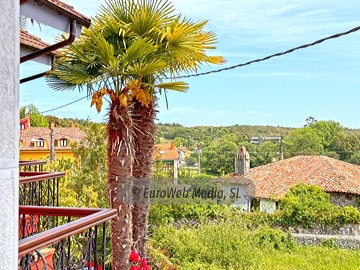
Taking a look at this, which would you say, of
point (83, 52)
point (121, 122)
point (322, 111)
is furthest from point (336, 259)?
point (322, 111)

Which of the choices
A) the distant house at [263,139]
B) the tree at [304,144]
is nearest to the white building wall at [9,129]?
the distant house at [263,139]

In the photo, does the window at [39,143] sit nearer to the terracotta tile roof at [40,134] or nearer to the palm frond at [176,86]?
the terracotta tile roof at [40,134]

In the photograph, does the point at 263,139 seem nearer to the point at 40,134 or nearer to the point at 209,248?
the point at 40,134

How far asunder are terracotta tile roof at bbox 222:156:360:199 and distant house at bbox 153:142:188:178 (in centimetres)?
438

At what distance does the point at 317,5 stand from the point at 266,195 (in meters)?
9.11

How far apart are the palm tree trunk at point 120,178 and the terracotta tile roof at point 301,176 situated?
39.4 feet

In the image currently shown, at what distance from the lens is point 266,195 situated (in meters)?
19.5

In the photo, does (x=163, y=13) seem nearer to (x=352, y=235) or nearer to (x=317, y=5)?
(x=352, y=235)

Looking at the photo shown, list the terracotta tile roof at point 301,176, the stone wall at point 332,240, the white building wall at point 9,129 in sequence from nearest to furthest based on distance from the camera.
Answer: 1. the white building wall at point 9,129
2. the stone wall at point 332,240
3. the terracotta tile roof at point 301,176

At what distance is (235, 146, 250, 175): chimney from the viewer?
69.3 feet

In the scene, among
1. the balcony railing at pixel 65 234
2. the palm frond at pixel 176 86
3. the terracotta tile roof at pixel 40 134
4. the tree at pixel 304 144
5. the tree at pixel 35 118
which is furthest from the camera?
the tree at pixel 304 144

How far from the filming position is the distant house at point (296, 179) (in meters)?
19.1

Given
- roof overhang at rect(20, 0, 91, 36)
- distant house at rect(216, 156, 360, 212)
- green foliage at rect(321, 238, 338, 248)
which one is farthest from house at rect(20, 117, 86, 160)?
roof overhang at rect(20, 0, 91, 36)

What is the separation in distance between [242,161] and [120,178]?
1489 centimetres
